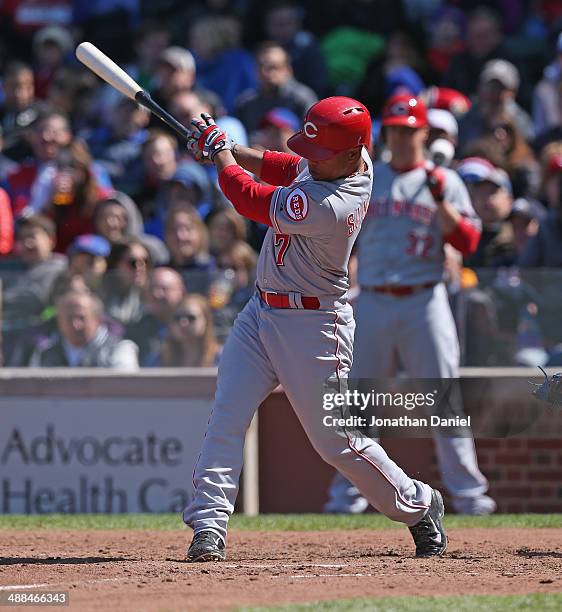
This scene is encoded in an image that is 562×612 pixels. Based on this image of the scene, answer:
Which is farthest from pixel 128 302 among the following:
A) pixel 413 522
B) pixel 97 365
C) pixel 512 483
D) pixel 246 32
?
pixel 246 32

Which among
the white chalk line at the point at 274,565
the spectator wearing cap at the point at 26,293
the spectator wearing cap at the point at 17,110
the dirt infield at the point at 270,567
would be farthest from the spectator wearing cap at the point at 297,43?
the white chalk line at the point at 274,565

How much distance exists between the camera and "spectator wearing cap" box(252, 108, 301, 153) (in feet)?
35.5

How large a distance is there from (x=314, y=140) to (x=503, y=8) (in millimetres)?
8213

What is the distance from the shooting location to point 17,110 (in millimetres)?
12906

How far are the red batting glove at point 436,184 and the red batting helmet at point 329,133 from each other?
2.32 metres

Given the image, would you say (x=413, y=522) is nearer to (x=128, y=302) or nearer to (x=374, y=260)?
(x=374, y=260)

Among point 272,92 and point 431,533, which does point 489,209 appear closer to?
point 272,92

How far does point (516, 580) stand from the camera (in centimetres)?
543

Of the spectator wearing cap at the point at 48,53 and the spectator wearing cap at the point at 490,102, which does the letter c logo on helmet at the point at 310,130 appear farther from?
the spectator wearing cap at the point at 48,53

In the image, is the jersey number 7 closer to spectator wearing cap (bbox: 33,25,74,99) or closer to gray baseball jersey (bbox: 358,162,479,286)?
gray baseball jersey (bbox: 358,162,479,286)

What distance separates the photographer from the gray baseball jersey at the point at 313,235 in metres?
5.62

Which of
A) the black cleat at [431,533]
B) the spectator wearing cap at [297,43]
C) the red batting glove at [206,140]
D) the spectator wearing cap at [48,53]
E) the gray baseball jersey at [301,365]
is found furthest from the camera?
the spectator wearing cap at [48,53]

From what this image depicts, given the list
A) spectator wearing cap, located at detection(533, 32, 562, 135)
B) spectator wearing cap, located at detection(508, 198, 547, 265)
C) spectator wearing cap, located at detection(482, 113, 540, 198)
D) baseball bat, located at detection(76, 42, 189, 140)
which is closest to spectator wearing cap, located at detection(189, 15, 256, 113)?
spectator wearing cap, located at detection(533, 32, 562, 135)

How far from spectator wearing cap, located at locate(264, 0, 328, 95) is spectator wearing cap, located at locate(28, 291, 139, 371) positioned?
13.8 feet
